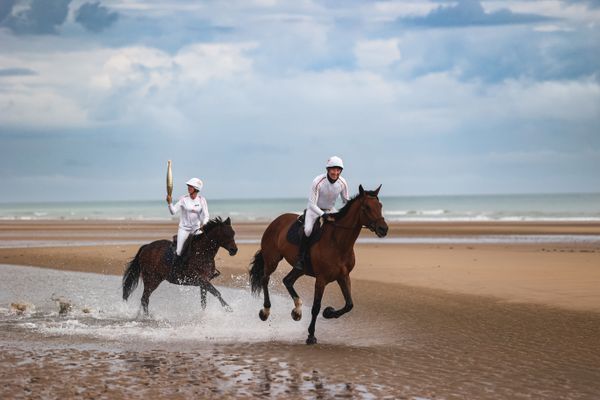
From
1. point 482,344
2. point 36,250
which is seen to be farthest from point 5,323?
point 36,250

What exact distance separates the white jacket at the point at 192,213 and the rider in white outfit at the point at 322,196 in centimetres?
260

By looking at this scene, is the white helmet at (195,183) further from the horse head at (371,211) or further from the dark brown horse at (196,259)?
the horse head at (371,211)

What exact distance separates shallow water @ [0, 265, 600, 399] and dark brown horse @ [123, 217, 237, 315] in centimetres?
56

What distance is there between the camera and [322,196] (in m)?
11.9

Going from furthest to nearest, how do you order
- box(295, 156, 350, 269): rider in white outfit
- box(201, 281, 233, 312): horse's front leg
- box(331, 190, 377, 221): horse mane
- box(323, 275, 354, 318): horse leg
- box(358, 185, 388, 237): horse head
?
box(201, 281, 233, 312): horse's front leg → box(295, 156, 350, 269): rider in white outfit → box(323, 275, 354, 318): horse leg → box(331, 190, 377, 221): horse mane → box(358, 185, 388, 237): horse head

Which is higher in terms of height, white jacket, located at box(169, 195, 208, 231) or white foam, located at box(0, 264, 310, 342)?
white jacket, located at box(169, 195, 208, 231)

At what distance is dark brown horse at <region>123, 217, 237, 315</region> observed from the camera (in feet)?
43.8

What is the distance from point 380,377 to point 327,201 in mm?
3844

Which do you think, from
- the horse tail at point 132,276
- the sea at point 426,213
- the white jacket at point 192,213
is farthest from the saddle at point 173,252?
the sea at point 426,213

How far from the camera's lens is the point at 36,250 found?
30766 mm

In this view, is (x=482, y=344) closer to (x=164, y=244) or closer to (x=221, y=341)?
(x=221, y=341)

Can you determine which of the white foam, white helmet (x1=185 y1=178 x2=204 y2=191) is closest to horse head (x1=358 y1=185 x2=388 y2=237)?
the white foam

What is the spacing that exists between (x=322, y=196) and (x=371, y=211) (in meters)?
1.25

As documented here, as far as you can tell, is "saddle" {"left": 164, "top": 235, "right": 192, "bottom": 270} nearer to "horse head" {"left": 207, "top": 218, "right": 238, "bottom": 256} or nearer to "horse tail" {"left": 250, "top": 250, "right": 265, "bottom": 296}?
"horse head" {"left": 207, "top": 218, "right": 238, "bottom": 256}
